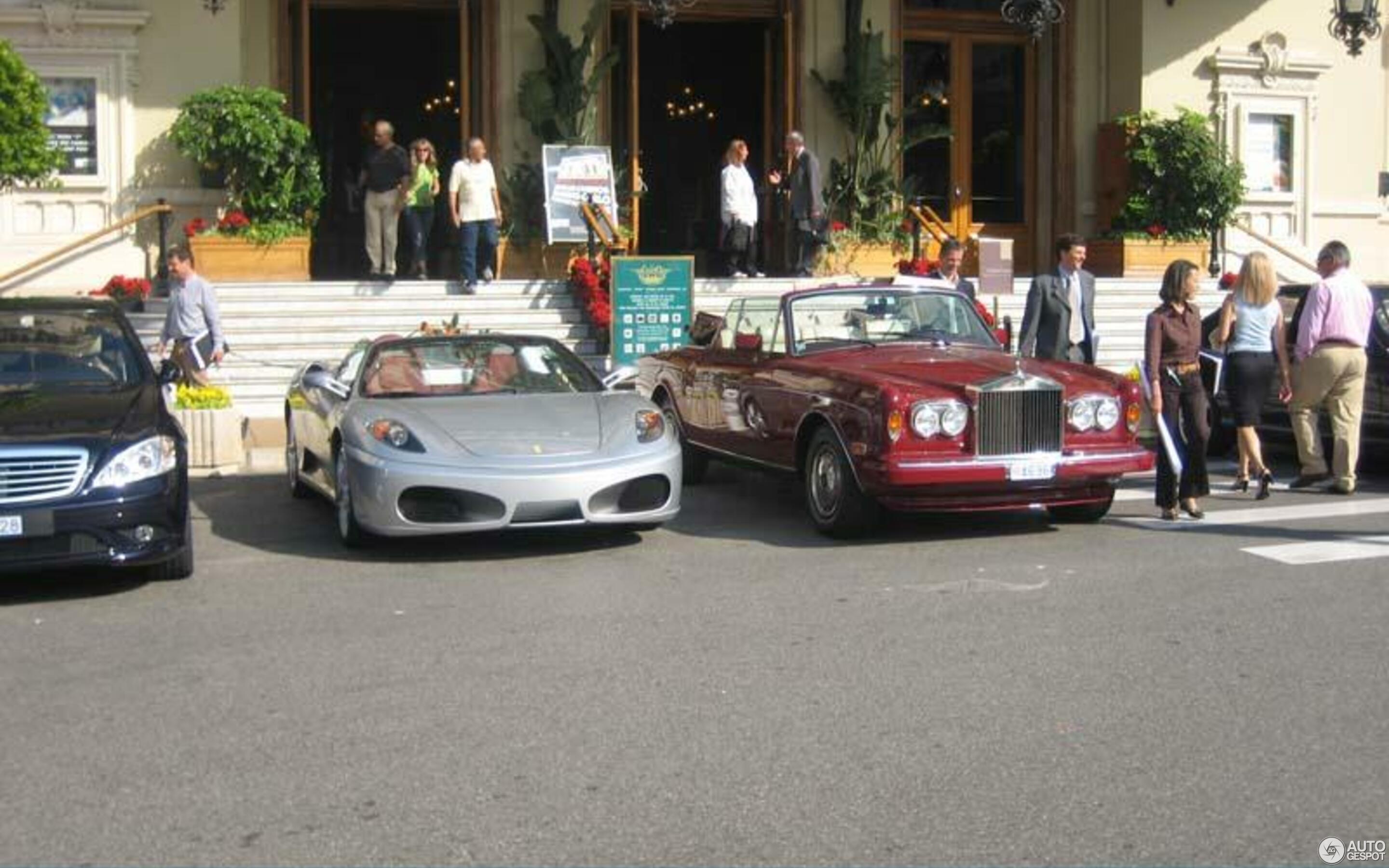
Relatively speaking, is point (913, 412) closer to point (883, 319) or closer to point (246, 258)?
point (883, 319)

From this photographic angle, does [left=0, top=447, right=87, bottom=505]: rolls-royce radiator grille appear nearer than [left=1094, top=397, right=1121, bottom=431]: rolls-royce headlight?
Yes

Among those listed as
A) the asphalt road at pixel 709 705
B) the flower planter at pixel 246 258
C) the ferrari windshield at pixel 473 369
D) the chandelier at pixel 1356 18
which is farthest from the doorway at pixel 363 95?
the asphalt road at pixel 709 705

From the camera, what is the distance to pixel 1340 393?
1137cm

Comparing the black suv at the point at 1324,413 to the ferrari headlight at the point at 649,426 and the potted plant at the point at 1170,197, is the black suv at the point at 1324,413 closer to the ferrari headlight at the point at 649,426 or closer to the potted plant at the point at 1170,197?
the ferrari headlight at the point at 649,426

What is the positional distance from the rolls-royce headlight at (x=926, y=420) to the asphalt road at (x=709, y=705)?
2.29 feet

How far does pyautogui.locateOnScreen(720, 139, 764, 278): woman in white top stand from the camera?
1944 centimetres

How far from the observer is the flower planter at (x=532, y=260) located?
2019 centimetres

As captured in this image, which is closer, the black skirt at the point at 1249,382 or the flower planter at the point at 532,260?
the black skirt at the point at 1249,382

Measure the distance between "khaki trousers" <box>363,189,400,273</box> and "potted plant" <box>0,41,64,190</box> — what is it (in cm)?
451

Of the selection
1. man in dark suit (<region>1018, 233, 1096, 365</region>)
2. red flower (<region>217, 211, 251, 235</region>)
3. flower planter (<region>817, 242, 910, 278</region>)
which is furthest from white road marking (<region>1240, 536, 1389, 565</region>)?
red flower (<region>217, 211, 251, 235</region>)

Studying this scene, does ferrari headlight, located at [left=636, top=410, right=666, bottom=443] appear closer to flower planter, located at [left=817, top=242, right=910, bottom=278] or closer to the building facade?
flower planter, located at [left=817, top=242, right=910, bottom=278]

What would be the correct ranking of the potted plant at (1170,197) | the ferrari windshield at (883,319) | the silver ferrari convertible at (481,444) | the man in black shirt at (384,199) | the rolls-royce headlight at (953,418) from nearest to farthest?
the silver ferrari convertible at (481,444)
the rolls-royce headlight at (953,418)
the ferrari windshield at (883,319)
the man in black shirt at (384,199)
the potted plant at (1170,197)

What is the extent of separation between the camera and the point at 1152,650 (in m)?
6.84

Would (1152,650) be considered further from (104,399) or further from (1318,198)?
(1318,198)
